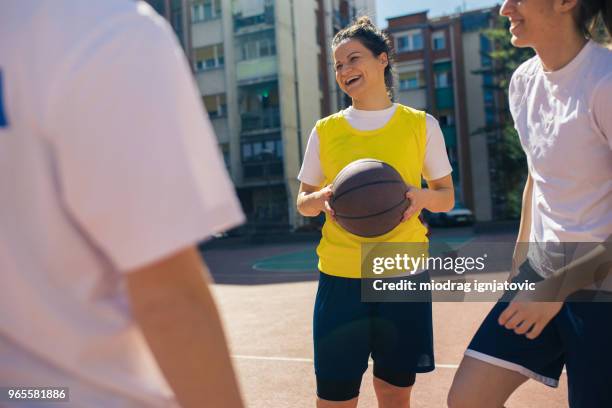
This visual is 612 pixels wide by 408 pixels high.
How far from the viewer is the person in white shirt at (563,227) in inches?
82.8

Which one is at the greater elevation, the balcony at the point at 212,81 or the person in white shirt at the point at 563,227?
the balcony at the point at 212,81

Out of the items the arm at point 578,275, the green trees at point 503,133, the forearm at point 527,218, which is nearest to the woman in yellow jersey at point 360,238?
the forearm at point 527,218

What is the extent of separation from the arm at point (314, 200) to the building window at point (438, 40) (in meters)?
34.5

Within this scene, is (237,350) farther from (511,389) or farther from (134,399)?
(134,399)

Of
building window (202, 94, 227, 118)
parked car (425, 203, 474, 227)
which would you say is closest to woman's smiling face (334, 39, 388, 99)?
parked car (425, 203, 474, 227)

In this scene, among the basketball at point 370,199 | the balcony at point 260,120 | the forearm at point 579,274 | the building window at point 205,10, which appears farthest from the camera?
the building window at point 205,10

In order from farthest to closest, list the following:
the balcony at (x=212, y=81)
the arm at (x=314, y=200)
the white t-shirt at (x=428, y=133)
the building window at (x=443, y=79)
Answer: the building window at (x=443, y=79) < the balcony at (x=212, y=81) < the white t-shirt at (x=428, y=133) < the arm at (x=314, y=200)

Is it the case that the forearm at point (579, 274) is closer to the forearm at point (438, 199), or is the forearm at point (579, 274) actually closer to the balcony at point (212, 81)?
the forearm at point (438, 199)

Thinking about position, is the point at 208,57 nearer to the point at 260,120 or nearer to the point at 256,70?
the point at 256,70

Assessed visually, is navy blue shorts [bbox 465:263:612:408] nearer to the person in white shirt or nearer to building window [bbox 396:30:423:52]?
the person in white shirt

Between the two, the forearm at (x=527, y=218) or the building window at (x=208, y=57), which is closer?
the forearm at (x=527, y=218)

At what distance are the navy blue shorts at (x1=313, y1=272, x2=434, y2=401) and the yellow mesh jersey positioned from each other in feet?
0.45

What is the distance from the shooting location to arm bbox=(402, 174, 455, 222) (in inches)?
111

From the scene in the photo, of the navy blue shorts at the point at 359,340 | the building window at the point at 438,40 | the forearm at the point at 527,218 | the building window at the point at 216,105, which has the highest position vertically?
the building window at the point at 438,40
